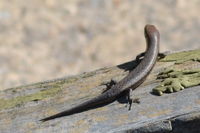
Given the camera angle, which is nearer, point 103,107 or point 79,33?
point 103,107

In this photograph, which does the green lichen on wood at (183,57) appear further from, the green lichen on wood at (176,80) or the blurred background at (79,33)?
the blurred background at (79,33)

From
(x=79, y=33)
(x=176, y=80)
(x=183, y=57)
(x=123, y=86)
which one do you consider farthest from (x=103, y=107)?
(x=79, y=33)

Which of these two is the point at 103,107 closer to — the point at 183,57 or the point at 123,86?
the point at 123,86

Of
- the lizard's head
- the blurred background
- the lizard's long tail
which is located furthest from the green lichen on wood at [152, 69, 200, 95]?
the blurred background

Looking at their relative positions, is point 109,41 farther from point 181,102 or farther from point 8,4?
point 181,102

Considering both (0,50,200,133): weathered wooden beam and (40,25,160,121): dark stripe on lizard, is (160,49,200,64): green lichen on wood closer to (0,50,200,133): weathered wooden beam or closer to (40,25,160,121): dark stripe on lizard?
(0,50,200,133): weathered wooden beam

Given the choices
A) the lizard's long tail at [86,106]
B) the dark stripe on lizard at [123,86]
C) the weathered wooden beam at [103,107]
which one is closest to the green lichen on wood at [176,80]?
the weathered wooden beam at [103,107]
